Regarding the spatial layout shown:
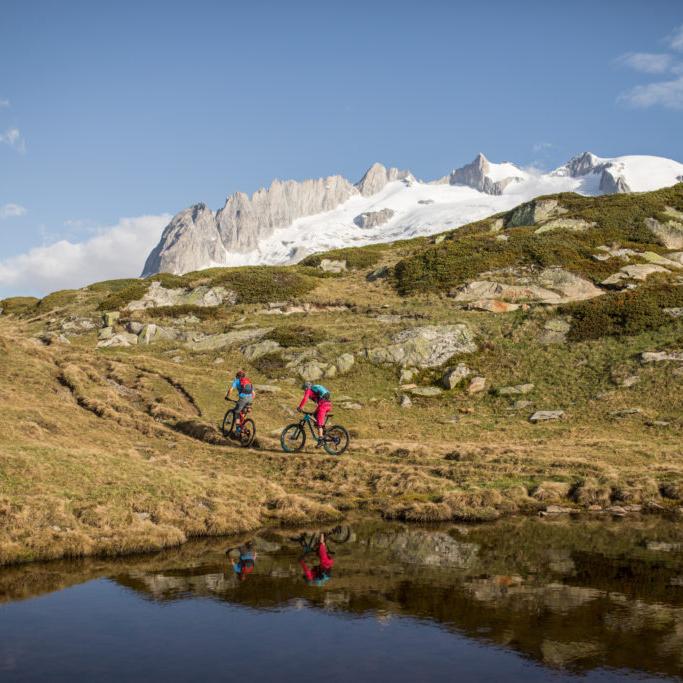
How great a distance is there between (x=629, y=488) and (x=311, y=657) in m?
17.7

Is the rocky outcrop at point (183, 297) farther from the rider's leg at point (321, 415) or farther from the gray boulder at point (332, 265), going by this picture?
the rider's leg at point (321, 415)

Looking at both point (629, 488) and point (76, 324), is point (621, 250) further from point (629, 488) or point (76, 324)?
point (76, 324)

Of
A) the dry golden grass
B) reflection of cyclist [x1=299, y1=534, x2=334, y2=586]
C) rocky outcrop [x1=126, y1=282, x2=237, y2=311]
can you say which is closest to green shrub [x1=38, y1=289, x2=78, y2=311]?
rocky outcrop [x1=126, y1=282, x2=237, y2=311]

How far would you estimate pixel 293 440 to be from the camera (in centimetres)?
2961

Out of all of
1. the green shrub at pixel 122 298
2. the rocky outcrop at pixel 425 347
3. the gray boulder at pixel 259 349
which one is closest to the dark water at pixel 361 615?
the rocky outcrop at pixel 425 347

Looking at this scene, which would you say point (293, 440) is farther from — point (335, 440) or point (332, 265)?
point (332, 265)

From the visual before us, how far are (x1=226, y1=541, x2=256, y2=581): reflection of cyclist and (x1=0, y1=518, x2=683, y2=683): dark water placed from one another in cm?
20

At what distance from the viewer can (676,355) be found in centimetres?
4084

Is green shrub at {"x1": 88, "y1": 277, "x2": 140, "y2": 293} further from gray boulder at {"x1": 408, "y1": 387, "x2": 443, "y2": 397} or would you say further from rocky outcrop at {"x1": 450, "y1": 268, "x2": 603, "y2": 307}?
gray boulder at {"x1": 408, "y1": 387, "x2": 443, "y2": 397}

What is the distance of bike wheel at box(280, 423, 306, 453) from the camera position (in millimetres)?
28906

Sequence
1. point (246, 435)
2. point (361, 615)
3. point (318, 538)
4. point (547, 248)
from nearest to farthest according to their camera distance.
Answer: point (361, 615), point (318, 538), point (246, 435), point (547, 248)

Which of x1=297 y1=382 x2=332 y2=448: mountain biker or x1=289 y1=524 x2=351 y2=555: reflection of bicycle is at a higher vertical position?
x1=297 y1=382 x2=332 y2=448: mountain biker

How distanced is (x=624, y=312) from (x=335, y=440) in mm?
29146

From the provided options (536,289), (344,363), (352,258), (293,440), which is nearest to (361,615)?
(293,440)
